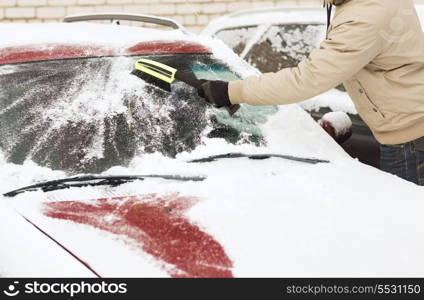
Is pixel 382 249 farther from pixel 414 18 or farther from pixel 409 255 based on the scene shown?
pixel 414 18

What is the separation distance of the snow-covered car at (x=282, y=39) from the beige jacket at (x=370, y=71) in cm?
171

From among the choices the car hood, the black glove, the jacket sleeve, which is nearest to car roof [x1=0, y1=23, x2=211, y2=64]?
the black glove

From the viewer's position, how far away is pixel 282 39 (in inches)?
177

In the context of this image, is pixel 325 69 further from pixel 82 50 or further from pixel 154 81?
pixel 82 50

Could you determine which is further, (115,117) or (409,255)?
(115,117)

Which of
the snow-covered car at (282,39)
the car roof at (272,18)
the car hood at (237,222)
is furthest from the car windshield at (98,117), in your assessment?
the car roof at (272,18)

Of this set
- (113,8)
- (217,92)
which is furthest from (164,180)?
(113,8)

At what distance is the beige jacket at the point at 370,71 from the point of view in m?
2.12

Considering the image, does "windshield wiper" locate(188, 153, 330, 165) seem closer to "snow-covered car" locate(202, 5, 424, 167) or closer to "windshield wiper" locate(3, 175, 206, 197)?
"windshield wiper" locate(3, 175, 206, 197)

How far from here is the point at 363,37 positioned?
2.11m

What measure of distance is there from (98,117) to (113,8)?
6.23m

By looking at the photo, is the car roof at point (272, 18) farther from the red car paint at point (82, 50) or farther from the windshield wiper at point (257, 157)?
the windshield wiper at point (257, 157)

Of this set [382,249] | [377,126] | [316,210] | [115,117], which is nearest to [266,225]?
[316,210]

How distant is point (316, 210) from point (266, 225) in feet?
0.65
